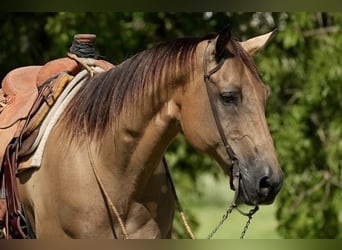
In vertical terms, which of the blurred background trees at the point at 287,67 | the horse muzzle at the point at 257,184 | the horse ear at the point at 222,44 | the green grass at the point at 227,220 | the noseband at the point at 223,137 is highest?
the horse ear at the point at 222,44

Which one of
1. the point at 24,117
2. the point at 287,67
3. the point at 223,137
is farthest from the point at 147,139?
the point at 287,67

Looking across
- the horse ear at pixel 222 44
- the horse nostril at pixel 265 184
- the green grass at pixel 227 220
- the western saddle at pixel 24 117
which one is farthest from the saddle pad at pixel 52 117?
the green grass at pixel 227 220

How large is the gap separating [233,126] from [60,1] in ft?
3.66

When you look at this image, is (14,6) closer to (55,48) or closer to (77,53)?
(77,53)

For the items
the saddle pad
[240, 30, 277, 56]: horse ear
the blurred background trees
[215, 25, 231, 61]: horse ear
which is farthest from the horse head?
the blurred background trees

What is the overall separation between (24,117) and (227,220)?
9856mm

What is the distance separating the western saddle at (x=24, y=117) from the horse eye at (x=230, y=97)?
2.17 feet

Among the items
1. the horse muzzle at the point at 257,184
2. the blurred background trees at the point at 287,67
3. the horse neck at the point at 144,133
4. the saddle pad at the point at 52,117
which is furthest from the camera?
the blurred background trees at the point at 287,67

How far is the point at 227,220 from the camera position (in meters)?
12.3

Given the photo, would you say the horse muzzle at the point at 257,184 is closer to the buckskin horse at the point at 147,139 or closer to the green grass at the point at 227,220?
the buckskin horse at the point at 147,139

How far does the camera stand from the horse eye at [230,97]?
2.09 m

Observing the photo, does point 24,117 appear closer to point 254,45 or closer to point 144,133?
point 144,133

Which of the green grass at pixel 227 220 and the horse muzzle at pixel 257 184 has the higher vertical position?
the horse muzzle at pixel 257 184

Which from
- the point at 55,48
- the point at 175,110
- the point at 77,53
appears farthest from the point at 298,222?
the point at 175,110
